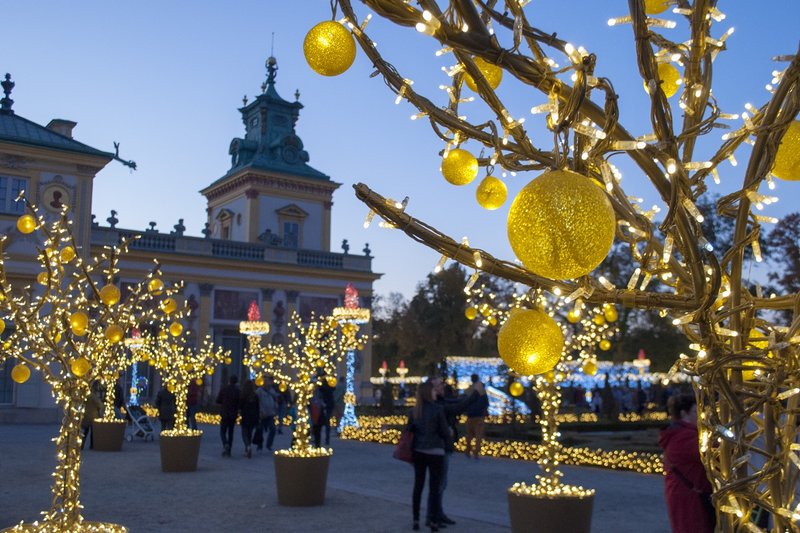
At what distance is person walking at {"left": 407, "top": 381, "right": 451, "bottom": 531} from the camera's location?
8648 mm

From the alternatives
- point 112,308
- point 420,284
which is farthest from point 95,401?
point 420,284

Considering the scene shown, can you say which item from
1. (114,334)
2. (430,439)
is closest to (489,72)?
(114,334)

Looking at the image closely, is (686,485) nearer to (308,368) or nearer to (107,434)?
(308,368)

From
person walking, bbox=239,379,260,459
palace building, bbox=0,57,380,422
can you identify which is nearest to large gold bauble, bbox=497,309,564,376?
person walking, bbox=239,379,260,459

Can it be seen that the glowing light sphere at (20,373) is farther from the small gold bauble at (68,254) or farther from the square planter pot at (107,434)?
the square planter pot at (107,434)

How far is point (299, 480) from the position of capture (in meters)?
10.5

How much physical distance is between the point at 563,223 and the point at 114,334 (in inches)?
196

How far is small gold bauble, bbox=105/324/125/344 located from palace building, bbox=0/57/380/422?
16525 millimetres

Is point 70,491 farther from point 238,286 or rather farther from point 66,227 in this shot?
point 238,286

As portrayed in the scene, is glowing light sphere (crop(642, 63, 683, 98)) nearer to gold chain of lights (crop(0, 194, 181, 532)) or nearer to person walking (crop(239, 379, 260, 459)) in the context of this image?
gold chain of lights (crop(0, 194, 181, 532))

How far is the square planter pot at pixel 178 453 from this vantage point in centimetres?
1398

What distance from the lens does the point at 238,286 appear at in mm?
34969

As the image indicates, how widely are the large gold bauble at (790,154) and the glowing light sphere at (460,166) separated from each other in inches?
36.8

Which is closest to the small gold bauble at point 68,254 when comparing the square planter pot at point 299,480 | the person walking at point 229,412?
the square planter pot at point 299,480
